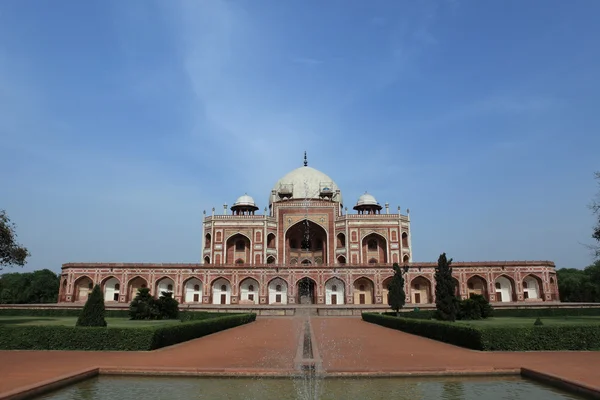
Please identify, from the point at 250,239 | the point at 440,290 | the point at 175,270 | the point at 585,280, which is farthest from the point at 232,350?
the point at 585,280

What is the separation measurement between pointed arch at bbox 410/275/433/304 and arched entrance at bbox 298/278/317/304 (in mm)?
8745

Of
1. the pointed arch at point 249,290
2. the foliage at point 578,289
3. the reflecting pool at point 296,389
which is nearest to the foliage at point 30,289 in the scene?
the pointed arch at point 249,290

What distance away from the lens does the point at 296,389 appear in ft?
25.0

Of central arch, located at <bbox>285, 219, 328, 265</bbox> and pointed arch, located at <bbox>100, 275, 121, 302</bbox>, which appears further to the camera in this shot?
central arch, located at <bbox>285, 219, 328, 265</bbox>

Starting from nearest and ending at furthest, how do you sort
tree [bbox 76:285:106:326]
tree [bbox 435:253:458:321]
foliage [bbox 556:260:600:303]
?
1. tree [bbox 76:285:106:326]
2. tree [bbox 435:253:458:321]
3. foliage [bbox 556:260:600:303]

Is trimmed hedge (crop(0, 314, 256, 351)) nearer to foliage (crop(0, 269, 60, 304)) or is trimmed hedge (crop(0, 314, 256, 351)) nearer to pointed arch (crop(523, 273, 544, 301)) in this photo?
pointed arch (crop(523, 273, 544, 301))

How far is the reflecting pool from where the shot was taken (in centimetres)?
718

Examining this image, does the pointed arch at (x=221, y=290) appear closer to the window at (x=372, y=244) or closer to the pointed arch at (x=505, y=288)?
the window at (x=372, y=244)

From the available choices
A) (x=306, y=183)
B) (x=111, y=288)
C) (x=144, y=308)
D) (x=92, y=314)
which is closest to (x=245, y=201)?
(x=306, y=183)

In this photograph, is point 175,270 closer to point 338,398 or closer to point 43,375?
point 43,375

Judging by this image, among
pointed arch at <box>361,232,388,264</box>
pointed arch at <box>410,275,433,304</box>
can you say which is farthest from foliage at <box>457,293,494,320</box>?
pointed arch at <box>361,232,388,264</box>

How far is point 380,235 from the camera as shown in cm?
4503

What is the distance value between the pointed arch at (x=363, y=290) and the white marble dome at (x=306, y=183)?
13.5 metres

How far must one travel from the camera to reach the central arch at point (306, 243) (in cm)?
4688
